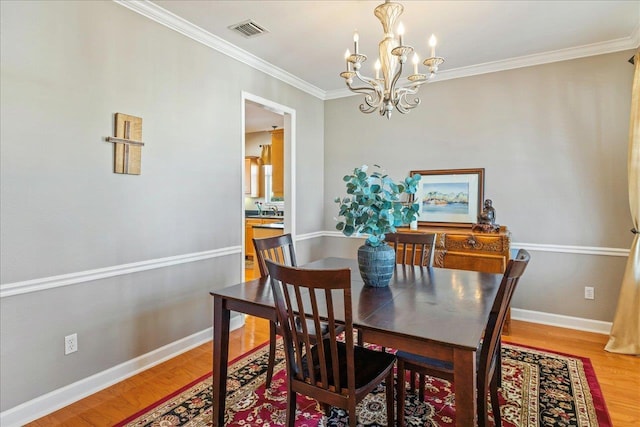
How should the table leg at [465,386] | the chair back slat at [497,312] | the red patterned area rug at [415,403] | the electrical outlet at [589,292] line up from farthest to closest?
the electrical outlet at [589,292] → the red patterned area rug at [415,403] → the chair back slat at [497,312] → the table leg at [465,386]

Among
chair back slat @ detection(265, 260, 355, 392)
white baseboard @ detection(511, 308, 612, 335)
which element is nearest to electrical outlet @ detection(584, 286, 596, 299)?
white baseboard @ detection(511, 308, 612, 335)

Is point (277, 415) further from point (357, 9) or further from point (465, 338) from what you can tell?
point (357, 9)

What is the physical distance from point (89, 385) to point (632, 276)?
4127mm

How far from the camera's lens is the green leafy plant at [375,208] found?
189 centimetres

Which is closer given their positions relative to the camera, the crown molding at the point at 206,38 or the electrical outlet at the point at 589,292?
the crown molding at the point at 206,38

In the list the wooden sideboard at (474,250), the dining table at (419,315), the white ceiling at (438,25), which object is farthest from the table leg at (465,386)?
the white ceiling at (438,25)

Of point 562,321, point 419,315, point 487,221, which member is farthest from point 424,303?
point 562,321

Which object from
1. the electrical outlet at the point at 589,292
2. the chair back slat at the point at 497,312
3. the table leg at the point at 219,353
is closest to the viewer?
the chair back slat at the point at 497,312

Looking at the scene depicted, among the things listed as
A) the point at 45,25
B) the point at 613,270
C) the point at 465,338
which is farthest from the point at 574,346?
the point at 45,25

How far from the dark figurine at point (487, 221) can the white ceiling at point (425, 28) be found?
57.5 inches

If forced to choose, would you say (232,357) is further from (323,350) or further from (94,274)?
(323,350)

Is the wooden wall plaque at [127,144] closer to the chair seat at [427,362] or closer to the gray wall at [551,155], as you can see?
the chair seat at [427,362]

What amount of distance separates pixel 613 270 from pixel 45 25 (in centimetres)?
470

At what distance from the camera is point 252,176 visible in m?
7.64
